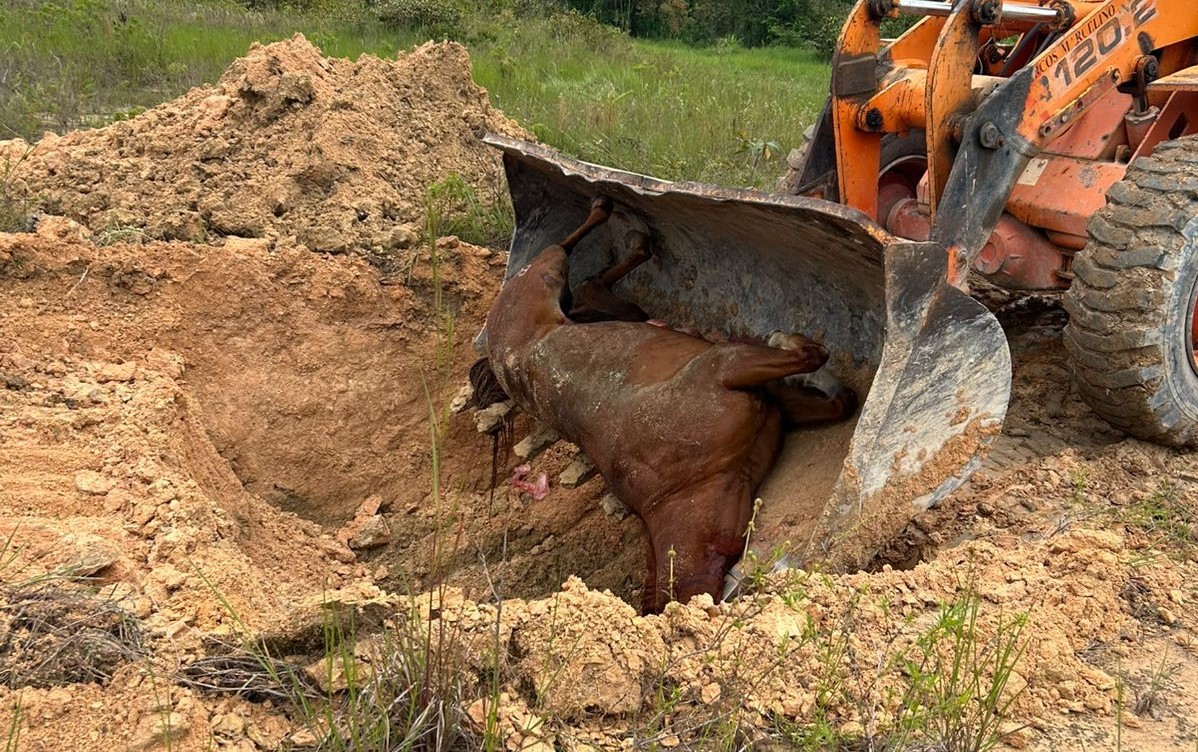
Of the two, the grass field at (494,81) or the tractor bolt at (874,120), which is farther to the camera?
the grass field at (494,81)

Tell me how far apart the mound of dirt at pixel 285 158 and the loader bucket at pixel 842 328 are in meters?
1.43

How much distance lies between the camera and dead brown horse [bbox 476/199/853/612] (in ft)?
10.4

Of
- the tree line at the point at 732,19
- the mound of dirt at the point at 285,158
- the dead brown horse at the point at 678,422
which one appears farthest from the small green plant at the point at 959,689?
the tree line at the point at 732,19

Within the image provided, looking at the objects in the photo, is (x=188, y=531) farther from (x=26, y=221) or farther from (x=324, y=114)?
(x=324, y=114)

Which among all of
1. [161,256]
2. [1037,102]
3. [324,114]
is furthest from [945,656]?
[324,114]

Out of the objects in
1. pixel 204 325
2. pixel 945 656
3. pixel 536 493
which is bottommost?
pixel 536 493

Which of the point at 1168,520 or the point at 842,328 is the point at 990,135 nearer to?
the point at 842,328

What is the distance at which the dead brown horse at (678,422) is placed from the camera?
316 cm

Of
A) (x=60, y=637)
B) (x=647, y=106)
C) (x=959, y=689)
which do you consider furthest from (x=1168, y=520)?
(x=647, y=106)

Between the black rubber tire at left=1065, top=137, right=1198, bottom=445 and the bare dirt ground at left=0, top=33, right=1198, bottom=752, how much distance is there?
0.94 feet

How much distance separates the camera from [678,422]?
3275 millimetres

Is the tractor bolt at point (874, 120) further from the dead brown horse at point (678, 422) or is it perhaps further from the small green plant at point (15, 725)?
the small green plant at point (15, 725)

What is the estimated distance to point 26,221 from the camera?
484 cm

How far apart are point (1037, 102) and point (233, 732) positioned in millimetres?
3096
